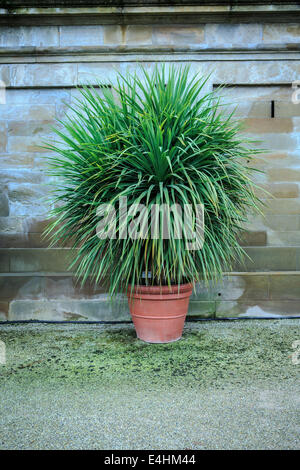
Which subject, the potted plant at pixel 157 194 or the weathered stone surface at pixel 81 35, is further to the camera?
the weathered stone surface at pixel 81 35

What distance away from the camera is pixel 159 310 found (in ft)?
10.2

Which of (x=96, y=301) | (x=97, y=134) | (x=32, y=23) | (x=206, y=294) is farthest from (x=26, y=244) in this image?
(x=32, y=23)

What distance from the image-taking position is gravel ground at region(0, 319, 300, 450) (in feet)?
6.22

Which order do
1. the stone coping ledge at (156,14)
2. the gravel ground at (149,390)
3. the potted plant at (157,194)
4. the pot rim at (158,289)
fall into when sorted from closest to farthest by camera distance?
the gravel ground at (149,390) → the potted plant at (157,194) → the pot rim at (158,289) → the stone coping ledge at (156,14)

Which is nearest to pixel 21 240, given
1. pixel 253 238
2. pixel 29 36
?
pixel 29 36

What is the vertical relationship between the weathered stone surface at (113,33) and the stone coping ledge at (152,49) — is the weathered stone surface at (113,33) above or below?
above

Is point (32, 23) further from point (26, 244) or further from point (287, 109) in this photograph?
point (287, 109)

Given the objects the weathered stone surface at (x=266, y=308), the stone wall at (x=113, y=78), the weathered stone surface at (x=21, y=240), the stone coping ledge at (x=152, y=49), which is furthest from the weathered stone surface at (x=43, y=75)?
the weathered stone surface at (x=266, y=308)

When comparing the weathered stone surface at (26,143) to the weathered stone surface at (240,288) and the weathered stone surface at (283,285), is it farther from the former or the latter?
the weathered stone surface at (283,285)

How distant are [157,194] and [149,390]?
1.34 metres

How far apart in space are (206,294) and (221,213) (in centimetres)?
112

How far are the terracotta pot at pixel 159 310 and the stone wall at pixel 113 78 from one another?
0.71 metres

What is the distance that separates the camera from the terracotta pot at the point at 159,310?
311cm

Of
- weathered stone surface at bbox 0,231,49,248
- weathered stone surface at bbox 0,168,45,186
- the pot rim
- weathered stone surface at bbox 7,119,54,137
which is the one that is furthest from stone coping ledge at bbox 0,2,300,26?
the pot rim
